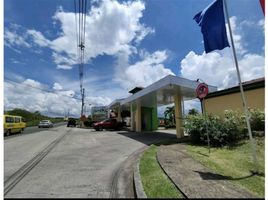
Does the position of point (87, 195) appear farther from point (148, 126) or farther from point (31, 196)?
point (148, 126)

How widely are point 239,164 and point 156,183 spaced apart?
3.21 meters

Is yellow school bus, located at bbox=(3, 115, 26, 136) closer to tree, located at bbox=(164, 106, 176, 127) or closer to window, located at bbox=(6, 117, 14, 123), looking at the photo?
window, located at bbox=(6, 117, 14, 123)

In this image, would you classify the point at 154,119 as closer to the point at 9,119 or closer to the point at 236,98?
the point at 236,98

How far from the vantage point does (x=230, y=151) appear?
32.8 ft

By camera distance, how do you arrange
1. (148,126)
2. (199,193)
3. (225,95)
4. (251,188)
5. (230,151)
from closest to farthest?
(199,193) < (251,188) < (230,151) < (225,95) < (148,126)

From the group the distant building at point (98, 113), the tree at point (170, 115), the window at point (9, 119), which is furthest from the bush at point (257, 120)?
the distant building at point (98, 113)

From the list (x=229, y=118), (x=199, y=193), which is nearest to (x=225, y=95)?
(x=229, y=118)

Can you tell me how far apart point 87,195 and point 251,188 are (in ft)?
11.8

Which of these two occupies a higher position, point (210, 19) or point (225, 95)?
point (210, 19)

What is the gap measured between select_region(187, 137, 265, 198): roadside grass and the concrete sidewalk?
0.99 ft

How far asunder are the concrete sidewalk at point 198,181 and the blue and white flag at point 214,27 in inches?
149

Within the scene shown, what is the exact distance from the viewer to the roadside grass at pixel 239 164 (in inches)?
226

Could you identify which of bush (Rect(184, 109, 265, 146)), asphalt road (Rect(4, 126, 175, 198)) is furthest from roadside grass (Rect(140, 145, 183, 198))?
bush (Rect(184, 109, 265, 146))

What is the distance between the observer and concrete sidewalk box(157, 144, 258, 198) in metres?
4.94
